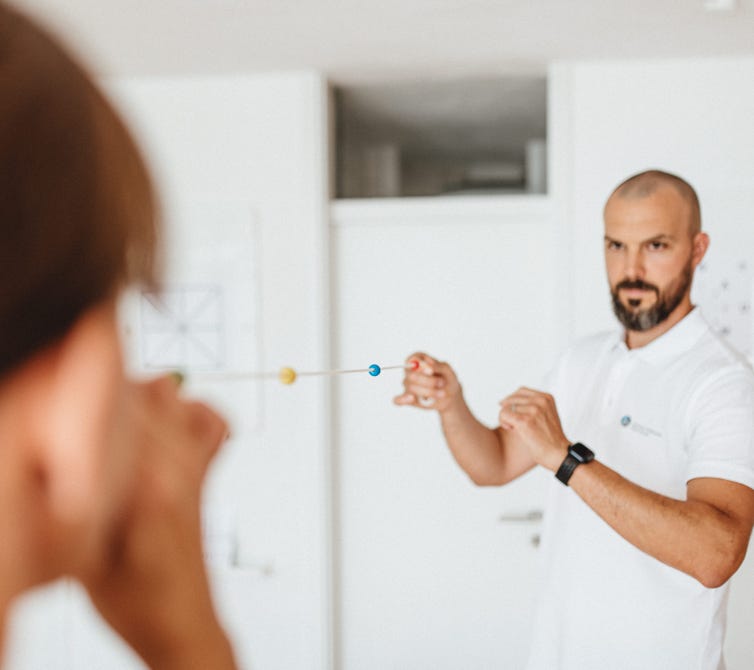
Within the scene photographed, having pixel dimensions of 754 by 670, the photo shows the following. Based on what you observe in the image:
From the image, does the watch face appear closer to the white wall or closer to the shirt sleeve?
the shirt sleeve

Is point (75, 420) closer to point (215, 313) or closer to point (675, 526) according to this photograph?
point (675, 526)

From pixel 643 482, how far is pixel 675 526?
0.30 meters

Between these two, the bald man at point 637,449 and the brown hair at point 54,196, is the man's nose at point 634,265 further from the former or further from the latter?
the brown hair at point 54,196

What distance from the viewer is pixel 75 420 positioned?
251mm

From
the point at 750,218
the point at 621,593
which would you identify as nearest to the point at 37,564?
the point at 621,593

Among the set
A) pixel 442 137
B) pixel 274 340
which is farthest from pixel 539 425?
pixel 442 137

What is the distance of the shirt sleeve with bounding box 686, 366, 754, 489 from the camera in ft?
4.39

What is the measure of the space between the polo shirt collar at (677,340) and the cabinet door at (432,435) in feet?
2.78

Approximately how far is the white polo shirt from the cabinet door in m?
0.73

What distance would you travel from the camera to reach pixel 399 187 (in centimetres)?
308

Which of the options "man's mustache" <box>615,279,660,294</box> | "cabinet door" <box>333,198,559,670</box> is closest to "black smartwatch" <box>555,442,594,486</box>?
"man's mustache" <box>615,279,660,294</box>

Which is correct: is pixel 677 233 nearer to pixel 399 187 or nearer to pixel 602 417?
pixel 602 417

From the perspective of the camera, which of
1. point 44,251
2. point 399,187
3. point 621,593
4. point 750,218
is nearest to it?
point 44,251

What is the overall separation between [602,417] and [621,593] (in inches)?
15.0
